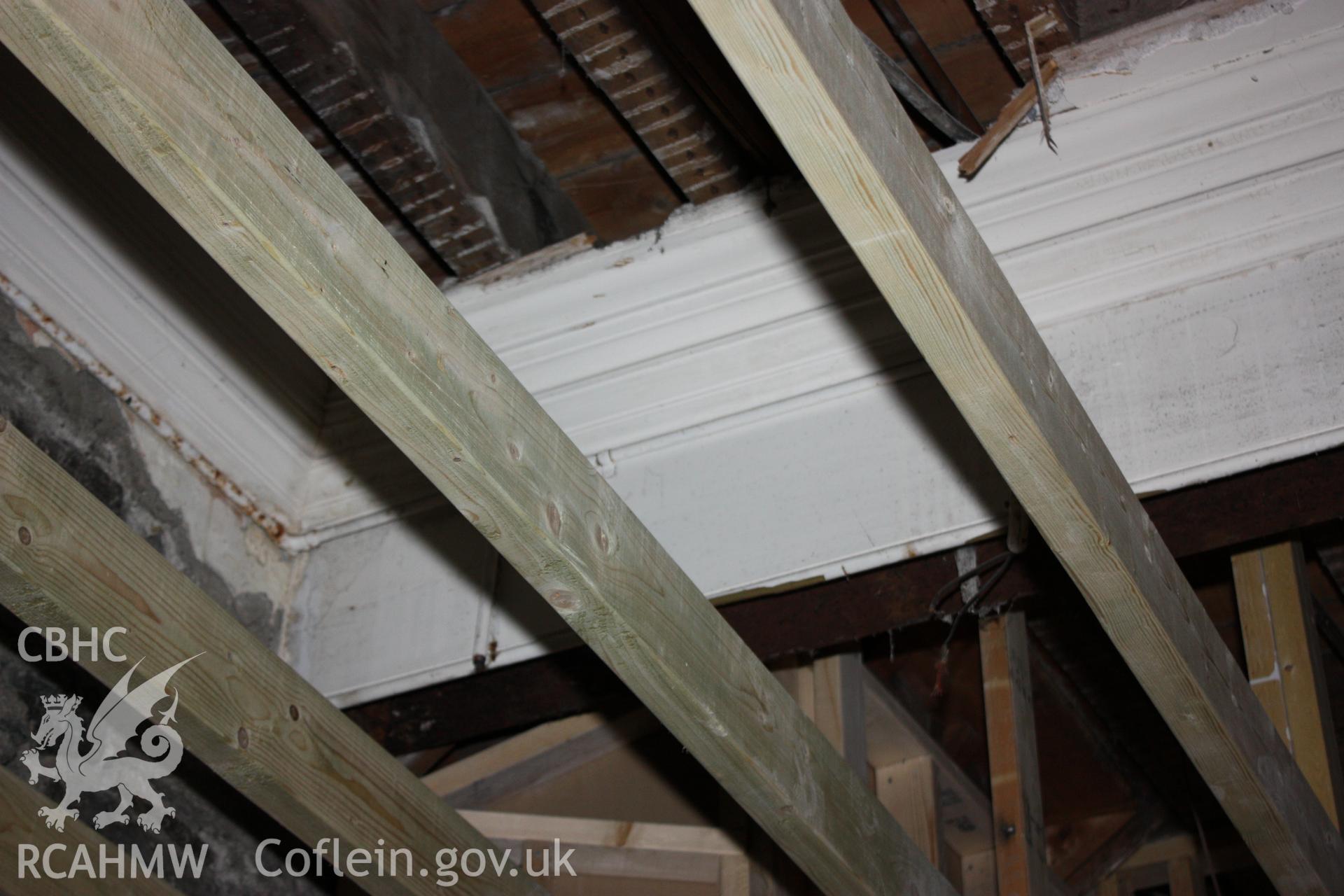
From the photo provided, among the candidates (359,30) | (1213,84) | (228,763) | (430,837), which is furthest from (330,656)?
(1213,84)

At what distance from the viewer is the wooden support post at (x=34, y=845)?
1.67m

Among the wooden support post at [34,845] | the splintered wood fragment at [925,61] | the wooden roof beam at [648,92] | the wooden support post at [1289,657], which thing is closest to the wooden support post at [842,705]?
the wooden support post at [1289,657]

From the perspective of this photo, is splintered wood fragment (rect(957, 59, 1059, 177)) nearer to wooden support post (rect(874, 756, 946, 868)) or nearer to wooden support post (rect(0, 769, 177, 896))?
wooden support post (rect(874, 756, 946, 868))

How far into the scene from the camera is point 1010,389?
50.1 inches

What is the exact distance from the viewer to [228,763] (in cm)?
154

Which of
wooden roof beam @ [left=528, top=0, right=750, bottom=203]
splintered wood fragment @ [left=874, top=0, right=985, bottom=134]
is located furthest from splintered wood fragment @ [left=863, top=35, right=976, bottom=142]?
wooden roof beam @ [left=528, top=0, right=750, bottom=203]

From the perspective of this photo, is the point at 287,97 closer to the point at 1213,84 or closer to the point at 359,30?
the point at 359,30

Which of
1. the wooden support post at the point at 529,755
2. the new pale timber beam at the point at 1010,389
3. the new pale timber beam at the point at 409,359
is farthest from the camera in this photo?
the wooden support post at the point at 529,755

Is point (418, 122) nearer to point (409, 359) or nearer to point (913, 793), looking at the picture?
point (409, 359)

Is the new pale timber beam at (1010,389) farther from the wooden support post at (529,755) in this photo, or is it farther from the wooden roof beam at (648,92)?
the wooden support post at (529,755)

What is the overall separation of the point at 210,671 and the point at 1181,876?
2.99 meters

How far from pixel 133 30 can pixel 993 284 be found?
2.79 ft

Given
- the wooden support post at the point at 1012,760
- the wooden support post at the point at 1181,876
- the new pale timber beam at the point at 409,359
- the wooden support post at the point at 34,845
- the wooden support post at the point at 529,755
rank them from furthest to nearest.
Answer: the wooden support post at the point at 1181,876 → the wooden support post at the point at 529,755 → the wooden support post at the point at 1012,760 → the wooden support post at the point at 34,845 → the new pale timber beam at the point at 409,359

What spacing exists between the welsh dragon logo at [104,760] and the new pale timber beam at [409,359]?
994 mm
